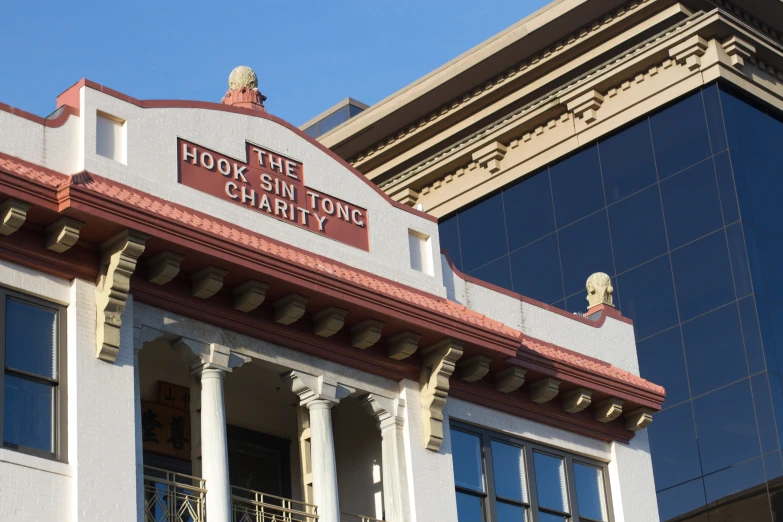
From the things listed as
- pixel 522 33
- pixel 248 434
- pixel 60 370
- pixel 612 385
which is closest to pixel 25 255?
pixel 60 370

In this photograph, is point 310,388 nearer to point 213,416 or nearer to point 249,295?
point 249,295

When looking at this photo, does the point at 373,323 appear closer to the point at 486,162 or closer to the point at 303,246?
the point at 303,246

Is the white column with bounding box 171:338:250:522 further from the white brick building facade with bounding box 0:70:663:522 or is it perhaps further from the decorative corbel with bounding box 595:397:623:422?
the decorative corbel with bounding box 595:397:623:422

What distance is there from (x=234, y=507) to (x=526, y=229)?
21779 mm

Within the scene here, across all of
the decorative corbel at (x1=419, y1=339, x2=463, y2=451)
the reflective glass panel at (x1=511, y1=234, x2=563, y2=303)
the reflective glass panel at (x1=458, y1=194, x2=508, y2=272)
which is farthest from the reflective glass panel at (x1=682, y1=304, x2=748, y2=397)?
the decorative corbel at (x1=419, y1=339, x2=463, y2=451)

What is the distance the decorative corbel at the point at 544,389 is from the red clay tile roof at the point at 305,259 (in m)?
0.39

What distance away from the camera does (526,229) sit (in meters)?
43.0

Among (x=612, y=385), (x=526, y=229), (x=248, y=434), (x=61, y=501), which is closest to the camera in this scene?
(x=61, y=501)

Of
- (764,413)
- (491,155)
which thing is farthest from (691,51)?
(764,413)

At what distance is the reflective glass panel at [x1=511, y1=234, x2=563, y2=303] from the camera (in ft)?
137

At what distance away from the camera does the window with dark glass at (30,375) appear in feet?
65.2

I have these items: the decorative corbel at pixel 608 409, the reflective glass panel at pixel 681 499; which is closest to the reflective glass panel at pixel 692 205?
the reflective glass panel at pixel 681 499

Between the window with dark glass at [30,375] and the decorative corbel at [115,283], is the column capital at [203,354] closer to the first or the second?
the decorative corbel at [115,283]

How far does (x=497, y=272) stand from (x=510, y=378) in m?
17.2
